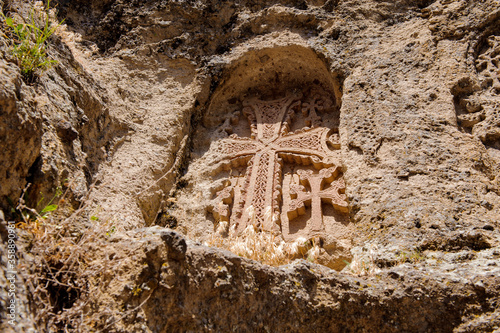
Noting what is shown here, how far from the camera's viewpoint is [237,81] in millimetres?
4977

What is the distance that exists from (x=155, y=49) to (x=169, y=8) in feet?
2.15

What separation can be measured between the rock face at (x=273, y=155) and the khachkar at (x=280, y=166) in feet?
0.07

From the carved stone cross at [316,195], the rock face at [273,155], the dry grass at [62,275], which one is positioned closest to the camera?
the dry grass at [62,275]

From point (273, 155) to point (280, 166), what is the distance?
6.5 inches

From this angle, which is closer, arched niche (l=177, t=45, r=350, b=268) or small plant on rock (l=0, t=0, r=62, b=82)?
small plant on rock (l=0, t=0, r=62, b=82)

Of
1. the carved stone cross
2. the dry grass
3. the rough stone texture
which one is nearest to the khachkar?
the carved stone cross

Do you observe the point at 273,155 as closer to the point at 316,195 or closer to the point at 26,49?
the point at 316,195

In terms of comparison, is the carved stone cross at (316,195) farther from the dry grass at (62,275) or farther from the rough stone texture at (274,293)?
the dry grass at (62,275)

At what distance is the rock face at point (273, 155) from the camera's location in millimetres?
2113

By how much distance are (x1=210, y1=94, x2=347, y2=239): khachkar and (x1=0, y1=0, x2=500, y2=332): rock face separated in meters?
0.02

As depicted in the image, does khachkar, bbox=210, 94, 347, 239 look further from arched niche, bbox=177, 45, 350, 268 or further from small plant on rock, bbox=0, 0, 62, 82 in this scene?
small plant on rock, bbox=0, 0, 62, 82

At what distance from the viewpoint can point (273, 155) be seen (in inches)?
165

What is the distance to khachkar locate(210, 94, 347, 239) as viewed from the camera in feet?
11.8

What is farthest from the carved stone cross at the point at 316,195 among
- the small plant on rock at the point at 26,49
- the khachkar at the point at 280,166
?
the small plant on rock at the point at 26,49
